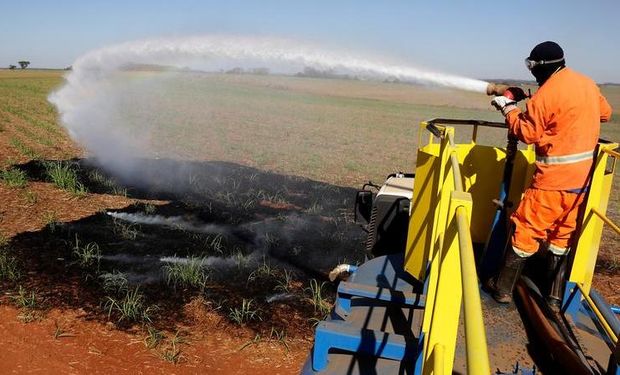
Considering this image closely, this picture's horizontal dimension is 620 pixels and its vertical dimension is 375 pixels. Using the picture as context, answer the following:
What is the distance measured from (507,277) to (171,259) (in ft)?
14.8

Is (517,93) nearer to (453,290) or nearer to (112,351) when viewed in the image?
(453,290)

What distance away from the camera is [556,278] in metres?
3.67

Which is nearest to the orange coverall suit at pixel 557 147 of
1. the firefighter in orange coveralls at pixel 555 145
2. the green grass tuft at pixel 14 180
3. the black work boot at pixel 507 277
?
the firefighter in orange coveralls at pixel 555 145

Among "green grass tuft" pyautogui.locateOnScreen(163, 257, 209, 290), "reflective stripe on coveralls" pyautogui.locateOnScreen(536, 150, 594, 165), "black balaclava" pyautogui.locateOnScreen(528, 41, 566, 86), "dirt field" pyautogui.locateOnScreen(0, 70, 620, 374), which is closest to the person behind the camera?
"reflective stripe on coveralls" pyautogui.locateOnScreen(536, 150, 594, 165)

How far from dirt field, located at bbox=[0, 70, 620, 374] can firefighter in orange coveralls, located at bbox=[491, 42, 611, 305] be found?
2.59 metres

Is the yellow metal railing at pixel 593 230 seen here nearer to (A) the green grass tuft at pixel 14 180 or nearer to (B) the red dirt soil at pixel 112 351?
(B) the red dirt soil at pixel 112 351

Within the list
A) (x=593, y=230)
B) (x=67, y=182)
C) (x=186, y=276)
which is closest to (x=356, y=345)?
(x=593, y=230)

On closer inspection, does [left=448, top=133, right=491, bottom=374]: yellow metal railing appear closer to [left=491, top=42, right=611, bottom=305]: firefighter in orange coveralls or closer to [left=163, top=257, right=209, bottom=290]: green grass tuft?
[left=491, top=42, right=611, bottom=305]: firefighter in orange coveralls

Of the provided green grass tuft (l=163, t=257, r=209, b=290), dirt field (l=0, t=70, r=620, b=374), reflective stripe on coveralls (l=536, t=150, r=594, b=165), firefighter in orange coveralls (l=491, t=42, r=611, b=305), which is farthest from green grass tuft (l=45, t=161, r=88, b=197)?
reflective stripe on coveralls (l=536, t=150, r=594, b=165)

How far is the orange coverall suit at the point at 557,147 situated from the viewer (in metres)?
3.39

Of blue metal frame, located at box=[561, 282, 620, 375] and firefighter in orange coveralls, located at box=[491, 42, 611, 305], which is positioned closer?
firefighter in orange coveralls, located at box=[491, 42, 611, 305]

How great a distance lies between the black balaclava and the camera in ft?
11.7

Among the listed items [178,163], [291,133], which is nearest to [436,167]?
[178,163]

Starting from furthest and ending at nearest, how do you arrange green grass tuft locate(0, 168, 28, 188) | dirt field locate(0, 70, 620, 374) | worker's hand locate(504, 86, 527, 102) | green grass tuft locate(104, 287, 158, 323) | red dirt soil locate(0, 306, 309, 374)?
green grass tuft locate(0, 168, 28, 188) < green grass tuft locate(104, 287, 158, 323) < dirt field locate(0, 70, 620, 374) < red dirt soil locate(0, 306, 309, 374) < worker's hand locate(504, 86, 527, 102)
